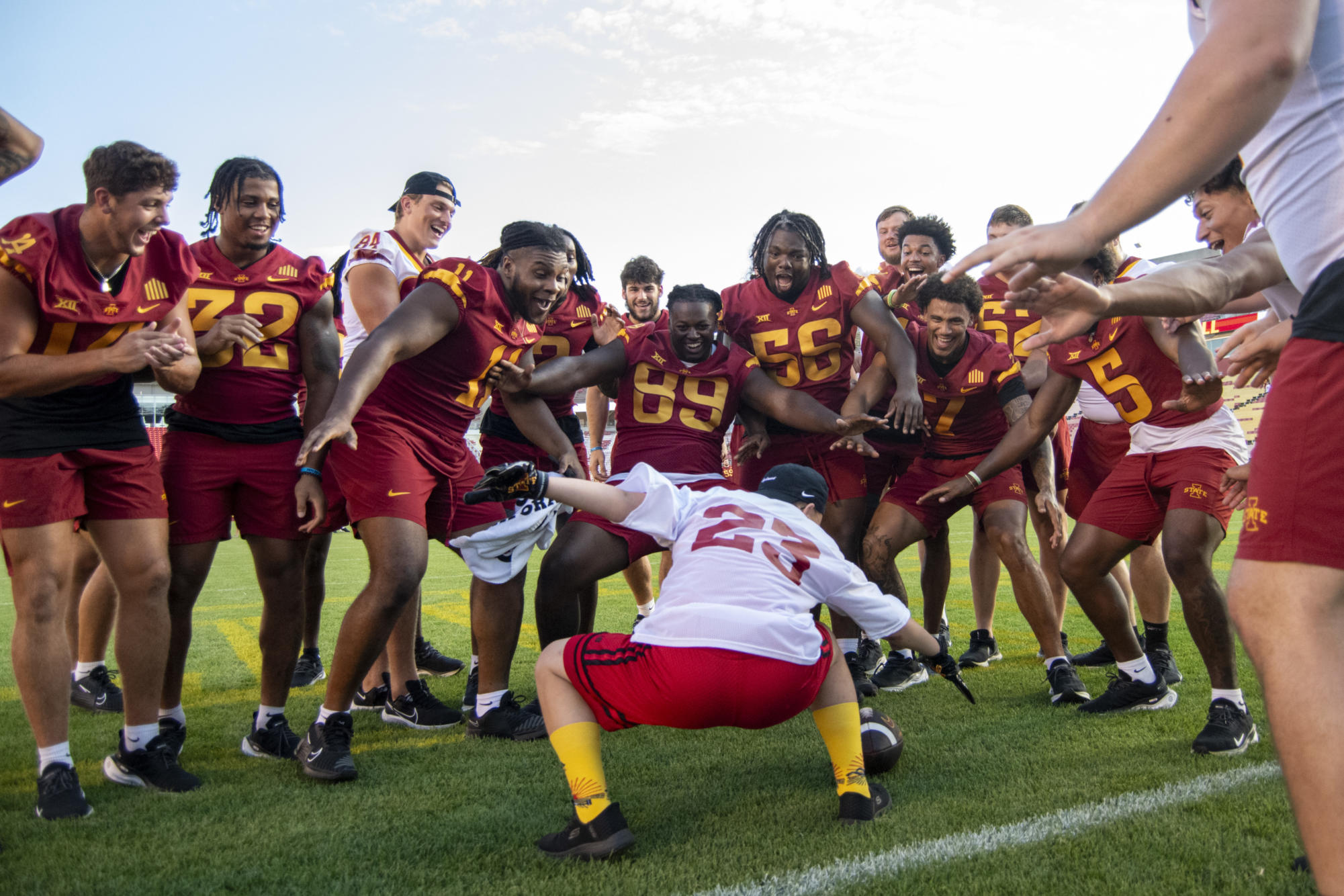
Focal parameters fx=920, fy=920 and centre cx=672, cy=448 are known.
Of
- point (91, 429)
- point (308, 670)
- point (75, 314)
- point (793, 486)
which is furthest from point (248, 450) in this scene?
point (793, 486)

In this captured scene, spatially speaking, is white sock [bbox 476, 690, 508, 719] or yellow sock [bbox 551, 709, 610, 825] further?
white sock [bbox 476, 690, 508, 719]

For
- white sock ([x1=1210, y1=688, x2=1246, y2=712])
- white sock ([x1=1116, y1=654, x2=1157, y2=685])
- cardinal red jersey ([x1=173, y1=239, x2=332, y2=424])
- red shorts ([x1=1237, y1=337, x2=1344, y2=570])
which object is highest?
cardinal red jersey ([x1=173, y1=239, x2=332, y2=424])

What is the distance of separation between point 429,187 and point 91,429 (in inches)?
102

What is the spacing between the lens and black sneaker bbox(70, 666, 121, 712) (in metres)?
4.62

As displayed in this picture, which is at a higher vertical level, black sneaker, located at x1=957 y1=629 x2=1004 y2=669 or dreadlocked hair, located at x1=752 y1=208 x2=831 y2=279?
dreadlocked hair, located at x1=752 y1=208 x2=831 y2=279

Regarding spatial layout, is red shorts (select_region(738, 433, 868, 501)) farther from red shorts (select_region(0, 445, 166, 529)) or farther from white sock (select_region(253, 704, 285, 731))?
red shorts (select_region(0, 445, 166, 529))

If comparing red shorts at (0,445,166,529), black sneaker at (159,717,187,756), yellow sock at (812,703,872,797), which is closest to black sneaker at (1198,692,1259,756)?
yellow sock at (812,703,872,797)

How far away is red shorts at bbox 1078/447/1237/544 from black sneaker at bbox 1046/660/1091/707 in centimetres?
71

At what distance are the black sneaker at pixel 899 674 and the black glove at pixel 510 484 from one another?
104 inches

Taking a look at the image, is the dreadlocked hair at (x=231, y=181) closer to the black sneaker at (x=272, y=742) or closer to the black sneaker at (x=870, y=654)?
the black sneaker at (x=272, y=742)

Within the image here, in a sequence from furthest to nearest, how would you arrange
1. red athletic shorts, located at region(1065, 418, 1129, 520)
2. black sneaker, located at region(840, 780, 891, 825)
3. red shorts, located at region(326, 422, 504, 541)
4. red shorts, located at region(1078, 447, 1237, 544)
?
red athletic shorts, located at region(1065, 418, 1129, 520), red shorts, located at region(1078, 447, 1237, 544), red shorts, located at region(326, 422, 504, 541), black sneaker, located at region(840, 780, 891, 825)

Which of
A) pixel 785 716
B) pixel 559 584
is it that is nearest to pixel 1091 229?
pixel 785 716

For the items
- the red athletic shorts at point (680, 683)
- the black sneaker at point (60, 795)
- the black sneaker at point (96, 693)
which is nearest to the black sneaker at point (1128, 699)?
the red athletic shorts at point (680, 683)

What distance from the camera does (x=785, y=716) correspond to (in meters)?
2.80
